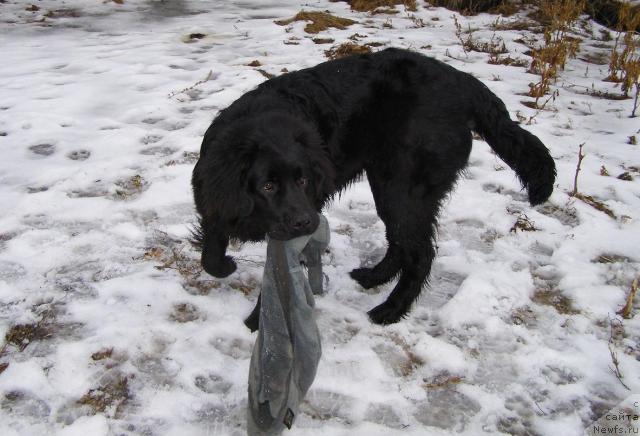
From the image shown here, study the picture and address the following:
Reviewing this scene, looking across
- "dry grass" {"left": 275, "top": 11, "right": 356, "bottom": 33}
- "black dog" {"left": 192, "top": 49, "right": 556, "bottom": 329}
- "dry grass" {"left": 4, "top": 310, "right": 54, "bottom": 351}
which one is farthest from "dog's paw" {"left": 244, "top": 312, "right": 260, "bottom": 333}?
"dry grass" {"left": 275, "top": 11, "right": 356, "bottom": 33}

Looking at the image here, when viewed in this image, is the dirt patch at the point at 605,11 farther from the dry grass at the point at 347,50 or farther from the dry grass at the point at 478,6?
the dry grass at the point at 347,50

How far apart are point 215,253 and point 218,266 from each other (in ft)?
0.27

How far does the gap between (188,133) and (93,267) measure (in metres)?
1.69

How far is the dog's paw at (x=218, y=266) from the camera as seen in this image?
105 inches

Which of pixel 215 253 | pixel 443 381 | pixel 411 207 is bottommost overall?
pixel 443 381

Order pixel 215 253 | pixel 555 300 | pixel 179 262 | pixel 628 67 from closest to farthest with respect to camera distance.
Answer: pixel 215 253, pixel 555 300, pixel 179 262, pixel 628 67

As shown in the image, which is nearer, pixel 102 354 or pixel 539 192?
pixel 102 354

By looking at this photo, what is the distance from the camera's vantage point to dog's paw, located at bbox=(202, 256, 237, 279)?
105 inches

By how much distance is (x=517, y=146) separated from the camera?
106 inches

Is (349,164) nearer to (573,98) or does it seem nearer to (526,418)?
(526,418)

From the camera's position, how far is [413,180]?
8.88 ft

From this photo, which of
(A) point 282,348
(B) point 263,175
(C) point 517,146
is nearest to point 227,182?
(B) point 263,175

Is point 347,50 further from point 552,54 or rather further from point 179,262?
point 179,262

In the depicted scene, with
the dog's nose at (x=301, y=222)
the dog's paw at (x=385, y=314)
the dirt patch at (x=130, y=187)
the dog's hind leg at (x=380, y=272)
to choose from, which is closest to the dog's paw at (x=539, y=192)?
the dog's hind leg at (x=380, y=272)
